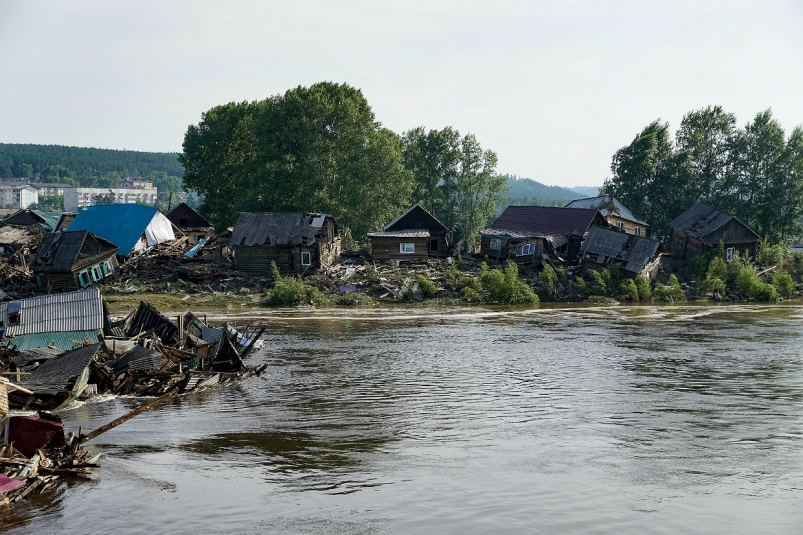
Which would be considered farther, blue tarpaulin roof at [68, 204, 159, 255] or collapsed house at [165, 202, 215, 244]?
collapsed house at [165, 202, 215, 244]

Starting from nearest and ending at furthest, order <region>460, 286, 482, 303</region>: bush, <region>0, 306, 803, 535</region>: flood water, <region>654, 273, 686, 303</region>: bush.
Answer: <region>0, 306, 803, 535</region>: flood water < <region>460, 286, 482, 303</region>: bush < <region>654, 273, 686, 303</region>: bush

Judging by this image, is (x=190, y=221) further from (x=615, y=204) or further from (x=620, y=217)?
(x=620, y=217)

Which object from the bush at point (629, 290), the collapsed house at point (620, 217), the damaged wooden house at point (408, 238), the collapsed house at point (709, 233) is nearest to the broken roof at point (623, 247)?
the bush at point (629, 290)

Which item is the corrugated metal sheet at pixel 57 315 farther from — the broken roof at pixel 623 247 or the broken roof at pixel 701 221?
the broken roof at pixel 701 221

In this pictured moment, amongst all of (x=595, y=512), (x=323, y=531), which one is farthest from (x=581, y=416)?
(x=323, y=531)

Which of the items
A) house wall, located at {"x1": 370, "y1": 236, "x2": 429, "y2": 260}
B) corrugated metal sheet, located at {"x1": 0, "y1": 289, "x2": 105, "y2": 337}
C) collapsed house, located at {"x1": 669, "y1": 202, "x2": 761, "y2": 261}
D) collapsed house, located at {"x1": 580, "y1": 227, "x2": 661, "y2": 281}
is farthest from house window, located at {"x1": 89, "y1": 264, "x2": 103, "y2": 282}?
collapsed house, located at {"x1": 669, "y1": 202, "x2": 761, "y2": 261}

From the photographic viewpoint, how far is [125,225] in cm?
5153

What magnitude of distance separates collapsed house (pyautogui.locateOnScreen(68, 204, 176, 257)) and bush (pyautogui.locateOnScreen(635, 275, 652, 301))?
1246 inches

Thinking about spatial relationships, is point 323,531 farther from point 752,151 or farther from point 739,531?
point 752,151

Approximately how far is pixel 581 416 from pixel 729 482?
535cm

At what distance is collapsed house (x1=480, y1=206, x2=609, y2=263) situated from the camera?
5172cm

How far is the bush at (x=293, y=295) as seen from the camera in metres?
43.2

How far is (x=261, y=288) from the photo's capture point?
45969 millimetres

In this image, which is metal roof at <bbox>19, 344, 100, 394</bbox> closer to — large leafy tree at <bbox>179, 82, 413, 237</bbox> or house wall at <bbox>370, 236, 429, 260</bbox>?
house wall at <bbox>370, 236, 429, 260</bbox>
